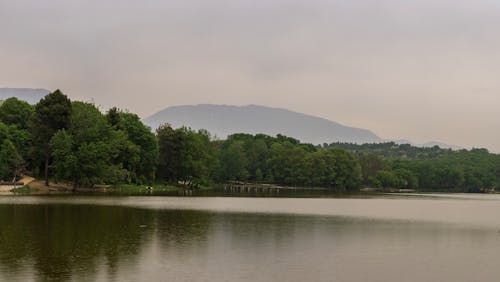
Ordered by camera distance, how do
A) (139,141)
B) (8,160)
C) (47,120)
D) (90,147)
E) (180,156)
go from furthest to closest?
(180,156) < (139,141) < (47,120) < (90,147) < (8,160)

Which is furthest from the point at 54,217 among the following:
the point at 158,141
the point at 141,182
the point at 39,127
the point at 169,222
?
the point at 158,141

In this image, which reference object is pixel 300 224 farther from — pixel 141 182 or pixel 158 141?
pixel 158 141

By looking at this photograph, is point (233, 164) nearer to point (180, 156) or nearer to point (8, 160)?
point (180, 156)

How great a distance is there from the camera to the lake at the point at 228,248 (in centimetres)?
2642

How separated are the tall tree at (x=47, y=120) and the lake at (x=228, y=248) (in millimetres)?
44668

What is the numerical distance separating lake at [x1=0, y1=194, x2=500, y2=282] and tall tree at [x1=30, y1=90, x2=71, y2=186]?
44668 millimetres

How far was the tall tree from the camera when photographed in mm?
98750

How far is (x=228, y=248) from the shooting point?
113 feet

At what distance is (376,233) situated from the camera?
46438 mm

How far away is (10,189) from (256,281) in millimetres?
70115

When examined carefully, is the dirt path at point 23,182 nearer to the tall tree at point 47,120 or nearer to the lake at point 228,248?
the tall tree at point 47,120

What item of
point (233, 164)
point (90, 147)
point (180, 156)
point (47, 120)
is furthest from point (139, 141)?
point (233, 164)

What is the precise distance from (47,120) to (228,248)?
74087 mm

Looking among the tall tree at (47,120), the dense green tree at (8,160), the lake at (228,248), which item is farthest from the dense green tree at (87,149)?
the lake at (228,248)
